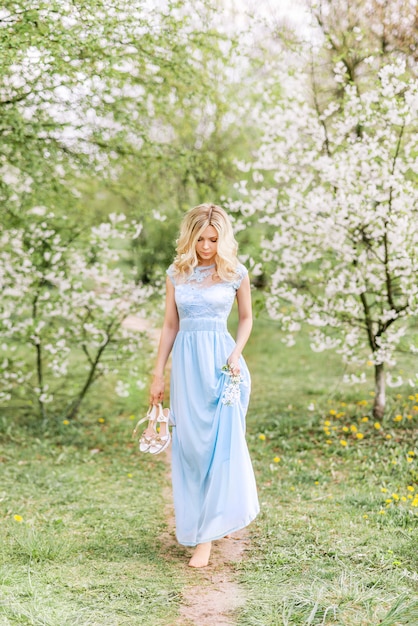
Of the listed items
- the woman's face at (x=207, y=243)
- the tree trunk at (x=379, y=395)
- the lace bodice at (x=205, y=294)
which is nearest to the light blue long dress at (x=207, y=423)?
the lace bodice at (x=205, y=294)

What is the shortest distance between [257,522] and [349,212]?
2854mm

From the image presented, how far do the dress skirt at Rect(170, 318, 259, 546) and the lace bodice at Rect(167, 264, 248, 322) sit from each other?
2.0 inches

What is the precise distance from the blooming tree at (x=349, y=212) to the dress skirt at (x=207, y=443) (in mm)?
2229

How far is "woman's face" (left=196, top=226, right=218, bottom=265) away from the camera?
4027 mm

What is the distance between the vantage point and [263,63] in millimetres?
6875

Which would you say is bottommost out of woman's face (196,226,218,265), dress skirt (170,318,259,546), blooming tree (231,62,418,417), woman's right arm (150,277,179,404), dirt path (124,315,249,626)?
dirt path (124,315,249,626)

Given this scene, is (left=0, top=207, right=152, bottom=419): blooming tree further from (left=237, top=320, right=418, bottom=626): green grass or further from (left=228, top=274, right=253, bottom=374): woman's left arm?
(left=228, top=274, right=253, bottom=374): woman's left arm

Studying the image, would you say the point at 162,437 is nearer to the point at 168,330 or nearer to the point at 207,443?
the point at 207,443

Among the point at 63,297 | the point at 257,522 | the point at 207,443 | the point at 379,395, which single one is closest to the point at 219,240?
the point at 207,443

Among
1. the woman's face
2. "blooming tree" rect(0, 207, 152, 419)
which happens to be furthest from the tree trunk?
the woman's face

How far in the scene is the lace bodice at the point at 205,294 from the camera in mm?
4086

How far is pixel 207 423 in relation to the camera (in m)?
4.02

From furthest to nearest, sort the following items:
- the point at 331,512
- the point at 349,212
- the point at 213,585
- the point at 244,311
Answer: the point at 349,212
the point at 331,512
the point at 244,311
the point at 213,585

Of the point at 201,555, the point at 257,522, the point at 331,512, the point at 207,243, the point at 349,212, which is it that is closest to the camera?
the point at 201,555
